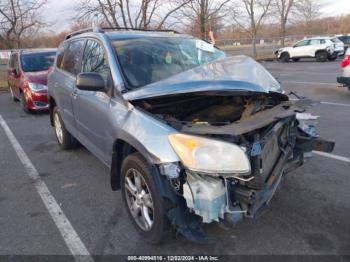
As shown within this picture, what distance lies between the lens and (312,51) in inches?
956

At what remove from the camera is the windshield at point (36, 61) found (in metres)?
9.73

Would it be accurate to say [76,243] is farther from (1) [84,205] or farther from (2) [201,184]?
(2) [201,184]

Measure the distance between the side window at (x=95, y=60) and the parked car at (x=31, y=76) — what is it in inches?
195

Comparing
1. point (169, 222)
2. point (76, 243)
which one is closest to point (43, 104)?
point (76, 243)

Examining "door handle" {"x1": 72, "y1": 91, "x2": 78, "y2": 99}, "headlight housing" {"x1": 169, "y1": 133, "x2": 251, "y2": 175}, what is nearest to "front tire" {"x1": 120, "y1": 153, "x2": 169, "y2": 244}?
"headlight housing" {"x1": 169, "y1": 133, "x2": 251, "y2": 175}

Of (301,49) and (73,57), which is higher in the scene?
(73,57)

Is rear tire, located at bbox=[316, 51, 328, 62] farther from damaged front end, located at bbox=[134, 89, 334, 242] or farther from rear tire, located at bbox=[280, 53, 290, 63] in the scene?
damaged front end, located at bbox=[134, 89, 334, 242]

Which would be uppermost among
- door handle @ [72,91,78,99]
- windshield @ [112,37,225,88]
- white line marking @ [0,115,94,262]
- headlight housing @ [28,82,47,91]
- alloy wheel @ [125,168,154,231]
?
windshield @ [112,37,225,88]

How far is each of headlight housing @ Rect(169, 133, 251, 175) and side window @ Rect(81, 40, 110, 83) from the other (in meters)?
1.45

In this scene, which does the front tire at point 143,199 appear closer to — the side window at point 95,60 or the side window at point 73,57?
the side window at point 95,60

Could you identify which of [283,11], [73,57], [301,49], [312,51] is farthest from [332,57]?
[73,57]

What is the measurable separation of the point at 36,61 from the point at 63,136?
5170 millimetres

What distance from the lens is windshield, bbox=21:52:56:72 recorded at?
973cm

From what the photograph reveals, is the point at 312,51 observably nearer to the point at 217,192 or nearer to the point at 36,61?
the point at 36,61
